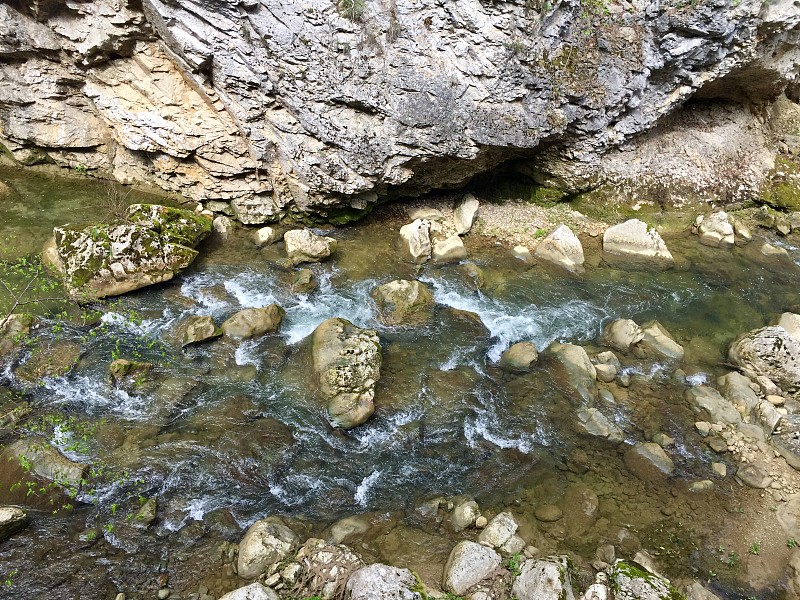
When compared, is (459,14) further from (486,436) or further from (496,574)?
(496,574)

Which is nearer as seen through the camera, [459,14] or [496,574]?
[496,574]

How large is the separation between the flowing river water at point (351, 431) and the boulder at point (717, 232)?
259 cm

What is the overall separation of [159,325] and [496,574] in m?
7.79

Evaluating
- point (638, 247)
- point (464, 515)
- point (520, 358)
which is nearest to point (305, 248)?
point (520, 358)

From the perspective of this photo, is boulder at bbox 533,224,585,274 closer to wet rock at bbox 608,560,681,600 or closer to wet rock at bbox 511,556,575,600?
wet rock at bbox 608,560,681,600

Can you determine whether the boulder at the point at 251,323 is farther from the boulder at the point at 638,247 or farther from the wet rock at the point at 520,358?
the boulder at the point at 638,247

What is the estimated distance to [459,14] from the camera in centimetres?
1036

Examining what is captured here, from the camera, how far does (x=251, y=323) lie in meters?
9.56

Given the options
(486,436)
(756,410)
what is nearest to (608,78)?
(756,410)

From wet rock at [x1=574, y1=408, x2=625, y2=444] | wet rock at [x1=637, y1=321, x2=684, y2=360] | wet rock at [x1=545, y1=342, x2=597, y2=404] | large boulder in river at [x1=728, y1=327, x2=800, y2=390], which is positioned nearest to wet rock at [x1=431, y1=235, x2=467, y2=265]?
wet rock at [x1=545, y1=342, x2=597, y2=404]

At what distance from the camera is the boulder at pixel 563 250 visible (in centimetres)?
1251

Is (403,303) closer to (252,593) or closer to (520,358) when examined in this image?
(520,358)

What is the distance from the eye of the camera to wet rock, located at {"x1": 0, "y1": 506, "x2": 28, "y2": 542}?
6.07 meters

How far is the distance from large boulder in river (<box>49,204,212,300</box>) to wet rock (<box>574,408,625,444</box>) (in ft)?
29.7
